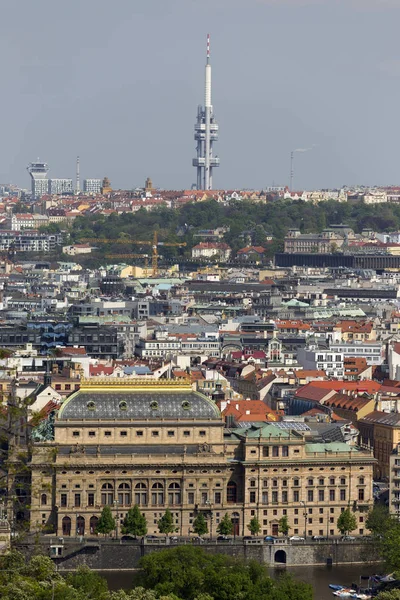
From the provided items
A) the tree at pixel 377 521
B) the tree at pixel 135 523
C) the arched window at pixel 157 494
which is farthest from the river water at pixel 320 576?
the arched window at pixel 157 494

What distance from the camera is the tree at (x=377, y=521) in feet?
222

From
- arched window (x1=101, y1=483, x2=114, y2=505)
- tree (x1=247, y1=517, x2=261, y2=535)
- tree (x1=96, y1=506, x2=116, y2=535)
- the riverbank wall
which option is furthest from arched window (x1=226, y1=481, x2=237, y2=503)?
tree (x1=96, y1=506, x2=116, y2=535)

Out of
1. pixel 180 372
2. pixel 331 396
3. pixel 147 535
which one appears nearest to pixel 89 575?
pixel 147 535

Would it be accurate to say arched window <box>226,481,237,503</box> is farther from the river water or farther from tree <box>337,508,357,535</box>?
the river water

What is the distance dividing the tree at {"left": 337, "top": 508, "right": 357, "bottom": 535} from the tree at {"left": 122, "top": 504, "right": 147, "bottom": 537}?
570 centimetres

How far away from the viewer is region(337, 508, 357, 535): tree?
68688 millimetres

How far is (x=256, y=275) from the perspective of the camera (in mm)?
193250

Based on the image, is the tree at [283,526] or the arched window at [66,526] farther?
the tree at [283,526]

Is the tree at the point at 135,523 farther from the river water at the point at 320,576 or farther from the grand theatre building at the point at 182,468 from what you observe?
the river water at the point at 320,576

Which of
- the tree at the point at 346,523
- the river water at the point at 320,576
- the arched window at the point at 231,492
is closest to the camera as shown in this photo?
the river water at the point at 320,576

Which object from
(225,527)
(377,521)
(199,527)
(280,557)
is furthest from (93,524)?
(377,521)

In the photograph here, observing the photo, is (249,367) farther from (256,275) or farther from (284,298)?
(256,275)

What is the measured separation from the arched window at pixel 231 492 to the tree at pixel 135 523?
3.02 m

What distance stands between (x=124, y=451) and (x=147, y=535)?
2.61 m
